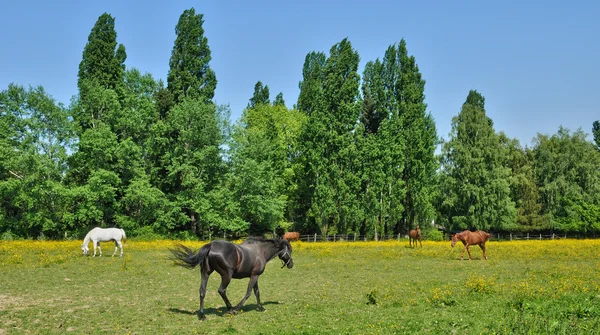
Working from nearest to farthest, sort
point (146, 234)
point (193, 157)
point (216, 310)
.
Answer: point (216, 310), point (146, 234), point (193, 157)

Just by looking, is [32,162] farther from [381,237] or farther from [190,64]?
[381,237]

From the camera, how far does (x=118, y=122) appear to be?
46.3 m

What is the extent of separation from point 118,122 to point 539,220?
53718mm

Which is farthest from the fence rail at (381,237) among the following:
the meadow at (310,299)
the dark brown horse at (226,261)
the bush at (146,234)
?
the dark brown horse at (226,261)

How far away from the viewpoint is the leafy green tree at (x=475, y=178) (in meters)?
58.5

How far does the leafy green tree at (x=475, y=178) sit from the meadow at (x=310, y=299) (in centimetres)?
3542

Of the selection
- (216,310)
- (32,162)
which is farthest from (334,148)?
(216,310)

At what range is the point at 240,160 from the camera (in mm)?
50188

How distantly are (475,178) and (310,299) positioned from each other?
49.6 metres

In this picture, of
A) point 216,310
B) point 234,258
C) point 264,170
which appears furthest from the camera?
point 264,170

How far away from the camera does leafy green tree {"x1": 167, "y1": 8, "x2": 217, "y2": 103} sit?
49.6 metres

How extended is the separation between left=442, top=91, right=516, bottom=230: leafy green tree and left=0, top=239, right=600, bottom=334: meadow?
35.4 metres

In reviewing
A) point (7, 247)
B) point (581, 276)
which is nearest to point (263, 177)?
point (7, 247)

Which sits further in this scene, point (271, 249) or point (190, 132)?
point (190, 132)
